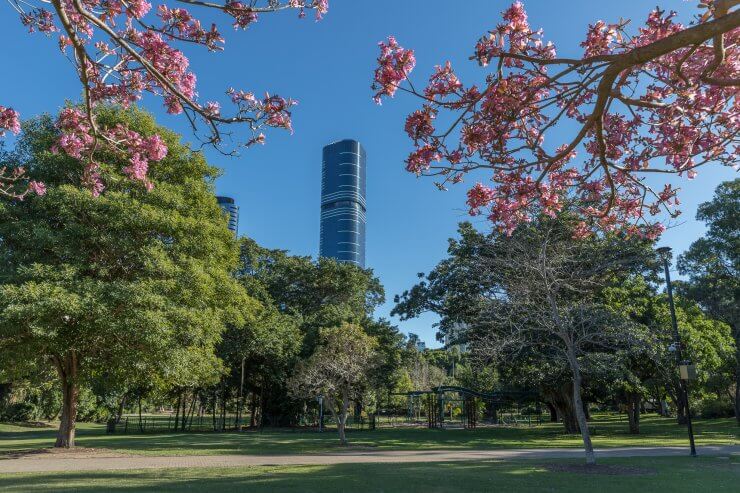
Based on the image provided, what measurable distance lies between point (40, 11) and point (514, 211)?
16.3 ft

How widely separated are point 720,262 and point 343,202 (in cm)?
10897

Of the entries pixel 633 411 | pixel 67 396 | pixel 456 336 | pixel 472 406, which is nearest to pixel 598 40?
pixel 67 396

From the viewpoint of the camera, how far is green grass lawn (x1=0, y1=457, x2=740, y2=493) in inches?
363

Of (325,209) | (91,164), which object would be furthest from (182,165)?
(325,209)

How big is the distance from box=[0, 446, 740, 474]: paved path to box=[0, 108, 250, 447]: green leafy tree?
2656 mm

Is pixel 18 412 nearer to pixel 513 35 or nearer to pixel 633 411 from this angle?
pixel 633 411

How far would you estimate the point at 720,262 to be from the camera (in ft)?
108

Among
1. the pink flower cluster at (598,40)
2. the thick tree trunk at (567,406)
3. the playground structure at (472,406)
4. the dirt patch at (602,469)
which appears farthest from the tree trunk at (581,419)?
the playground structure at (472,406)

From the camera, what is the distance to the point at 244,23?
426cm

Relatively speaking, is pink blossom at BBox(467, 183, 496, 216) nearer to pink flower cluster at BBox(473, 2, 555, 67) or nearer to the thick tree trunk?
pink flower cluster at BBox(473, 2, 555, 67)

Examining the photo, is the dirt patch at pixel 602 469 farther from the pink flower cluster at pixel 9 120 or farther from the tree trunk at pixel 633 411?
the tree trunk at pixel 633 411

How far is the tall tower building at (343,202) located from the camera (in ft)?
426

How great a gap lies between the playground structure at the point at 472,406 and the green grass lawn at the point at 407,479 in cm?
1784

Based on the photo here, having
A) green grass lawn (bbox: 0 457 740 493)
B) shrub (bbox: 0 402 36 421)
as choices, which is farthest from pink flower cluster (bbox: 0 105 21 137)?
shrub (bbox: 0 402 36 421)
